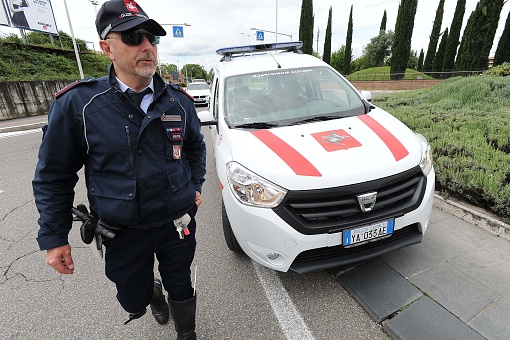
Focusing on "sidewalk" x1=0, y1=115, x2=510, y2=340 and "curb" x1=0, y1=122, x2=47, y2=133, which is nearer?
"sidewalk" x1=0, y1=115, x2=510, y2=340

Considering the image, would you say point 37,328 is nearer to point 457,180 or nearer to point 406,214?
point 406,214

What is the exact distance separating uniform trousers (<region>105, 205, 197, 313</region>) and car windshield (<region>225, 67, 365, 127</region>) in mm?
1300

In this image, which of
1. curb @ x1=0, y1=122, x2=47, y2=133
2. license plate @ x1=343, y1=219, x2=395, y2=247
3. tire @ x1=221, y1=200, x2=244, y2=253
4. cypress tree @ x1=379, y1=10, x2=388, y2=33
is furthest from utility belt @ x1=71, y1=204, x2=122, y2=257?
cypress tree @ x1=379, y1=10, x2=388, y2=33

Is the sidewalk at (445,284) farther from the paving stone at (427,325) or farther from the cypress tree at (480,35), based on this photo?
the cypress tree at (480,35)

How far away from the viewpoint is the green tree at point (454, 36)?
82.3 feet

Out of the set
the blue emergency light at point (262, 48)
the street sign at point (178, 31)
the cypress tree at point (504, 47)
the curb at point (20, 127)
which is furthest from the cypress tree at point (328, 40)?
the blue emergency light at point (262, 48)

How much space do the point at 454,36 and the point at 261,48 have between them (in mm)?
30060

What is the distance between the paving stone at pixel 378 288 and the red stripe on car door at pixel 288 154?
977 mm

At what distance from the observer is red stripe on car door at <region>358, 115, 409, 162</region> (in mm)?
2066

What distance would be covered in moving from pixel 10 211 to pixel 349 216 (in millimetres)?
4495

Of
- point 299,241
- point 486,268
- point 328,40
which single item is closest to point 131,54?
point 299,241

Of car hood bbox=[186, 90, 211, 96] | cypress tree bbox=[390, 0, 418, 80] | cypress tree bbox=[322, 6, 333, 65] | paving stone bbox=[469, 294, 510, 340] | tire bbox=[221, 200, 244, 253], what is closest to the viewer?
paving stone bbox=[469, 294, 510, 340]

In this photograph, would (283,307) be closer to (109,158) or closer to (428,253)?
(428,253)

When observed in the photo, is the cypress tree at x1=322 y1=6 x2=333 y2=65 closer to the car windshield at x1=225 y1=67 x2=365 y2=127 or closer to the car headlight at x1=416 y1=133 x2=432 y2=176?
the car windshield at x1=225 y1=67 x2=365 y2=127
